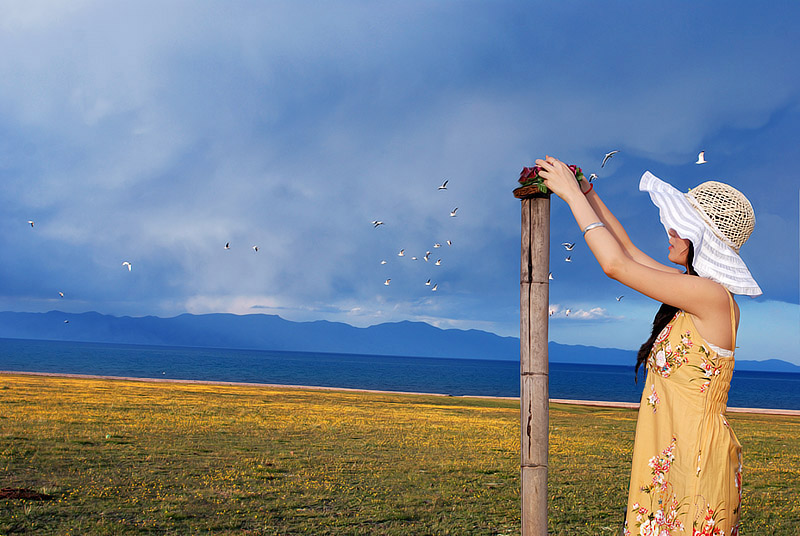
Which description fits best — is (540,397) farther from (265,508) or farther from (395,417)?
(395,417)

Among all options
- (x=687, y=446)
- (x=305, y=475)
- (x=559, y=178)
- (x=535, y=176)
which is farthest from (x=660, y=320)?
(x=305, y=475)

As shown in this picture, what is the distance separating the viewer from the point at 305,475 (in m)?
11.8

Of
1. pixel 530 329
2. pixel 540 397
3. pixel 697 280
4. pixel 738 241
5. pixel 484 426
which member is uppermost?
pixel 738 241

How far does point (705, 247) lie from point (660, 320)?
470mm

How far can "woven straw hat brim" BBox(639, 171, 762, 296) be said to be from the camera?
9.34 ft

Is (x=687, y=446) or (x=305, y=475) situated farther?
(x=305, y=475)

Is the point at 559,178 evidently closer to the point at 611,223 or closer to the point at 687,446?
the point at 611,223

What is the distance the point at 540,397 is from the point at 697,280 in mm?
1274

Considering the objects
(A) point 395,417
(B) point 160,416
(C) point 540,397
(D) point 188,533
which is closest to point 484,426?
→ (A) point 395,417

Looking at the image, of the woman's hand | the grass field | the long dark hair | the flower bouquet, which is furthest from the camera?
the grass field

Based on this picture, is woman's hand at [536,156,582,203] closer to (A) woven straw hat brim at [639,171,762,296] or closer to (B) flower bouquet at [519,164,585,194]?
(B) flower bouquet at [519,164,585,194]

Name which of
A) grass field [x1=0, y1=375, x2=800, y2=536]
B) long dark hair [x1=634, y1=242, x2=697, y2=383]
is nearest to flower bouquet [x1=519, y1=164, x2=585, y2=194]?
long dark hair [x1=634, y1=242, x2=697, y2=383]

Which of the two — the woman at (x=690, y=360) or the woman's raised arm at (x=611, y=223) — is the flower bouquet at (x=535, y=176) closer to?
the woman's raised arm at (x=611, y=223)

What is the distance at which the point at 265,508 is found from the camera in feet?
30.3
